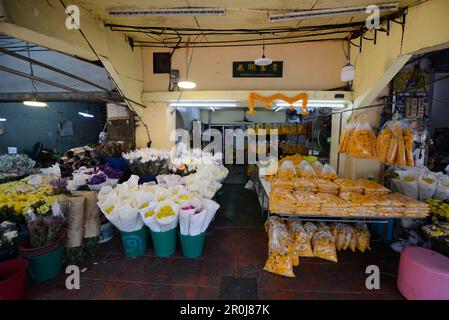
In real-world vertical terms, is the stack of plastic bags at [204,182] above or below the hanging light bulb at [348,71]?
below

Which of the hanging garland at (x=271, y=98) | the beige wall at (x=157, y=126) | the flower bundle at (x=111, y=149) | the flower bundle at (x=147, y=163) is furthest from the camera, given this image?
the beige wall at (x=157, y=126)

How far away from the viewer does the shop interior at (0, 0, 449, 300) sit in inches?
85.0

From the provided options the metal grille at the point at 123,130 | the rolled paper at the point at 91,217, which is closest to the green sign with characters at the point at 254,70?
the metal grille at the point at 123,130

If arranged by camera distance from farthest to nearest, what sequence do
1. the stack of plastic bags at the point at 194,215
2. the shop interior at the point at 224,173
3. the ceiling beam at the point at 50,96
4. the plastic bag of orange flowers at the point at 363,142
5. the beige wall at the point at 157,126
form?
the ceiling beam at the point at 50,96 → the beige wall at the point at 157,126 → the plastic bag of orange flowers at the point at 363,142 → the stack of plastic bags at the point at 194,215 → the shop interior at the point at 224,173

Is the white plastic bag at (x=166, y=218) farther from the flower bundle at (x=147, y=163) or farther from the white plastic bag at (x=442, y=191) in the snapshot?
the white plastic bag at (x=442, y=191)

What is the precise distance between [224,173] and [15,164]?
14.7ft

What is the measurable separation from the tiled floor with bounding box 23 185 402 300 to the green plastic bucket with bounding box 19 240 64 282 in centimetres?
9

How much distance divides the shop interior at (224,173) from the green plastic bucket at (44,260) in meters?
0.01

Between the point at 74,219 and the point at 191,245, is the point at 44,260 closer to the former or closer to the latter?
the point at 74,219

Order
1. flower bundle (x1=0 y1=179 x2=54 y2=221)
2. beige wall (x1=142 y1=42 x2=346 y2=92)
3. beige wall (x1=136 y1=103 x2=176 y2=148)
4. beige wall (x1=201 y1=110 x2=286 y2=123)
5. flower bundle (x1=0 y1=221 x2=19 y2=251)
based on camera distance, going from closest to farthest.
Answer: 1. flower bundle (x1=0 y1=221 x2=19 y2=251)
2. flower bundle (x1=0 y1=179 x2=54 y2=221)
3. beige wall (x1=142 y1=42 x2=346 y2=92)
4. beige wall (x1=136 y1=103 x2=176 y2=148)
5. beige wall (x1=201 y1=110 x2=286 y2=123)

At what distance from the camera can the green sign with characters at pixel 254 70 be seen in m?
4.10

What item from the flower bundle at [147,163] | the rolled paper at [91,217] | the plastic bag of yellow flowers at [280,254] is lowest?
the plastic bag of yellow flowers at [280,254]

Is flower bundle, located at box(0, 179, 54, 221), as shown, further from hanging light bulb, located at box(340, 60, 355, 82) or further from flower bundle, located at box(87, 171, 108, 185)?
hanging light bulb, located at box(340, 60, 355, 82)

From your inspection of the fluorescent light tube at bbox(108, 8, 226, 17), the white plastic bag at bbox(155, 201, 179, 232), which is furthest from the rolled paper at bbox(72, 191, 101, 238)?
the fluorescent light tube at bbox(108, 8, 226, 17)
